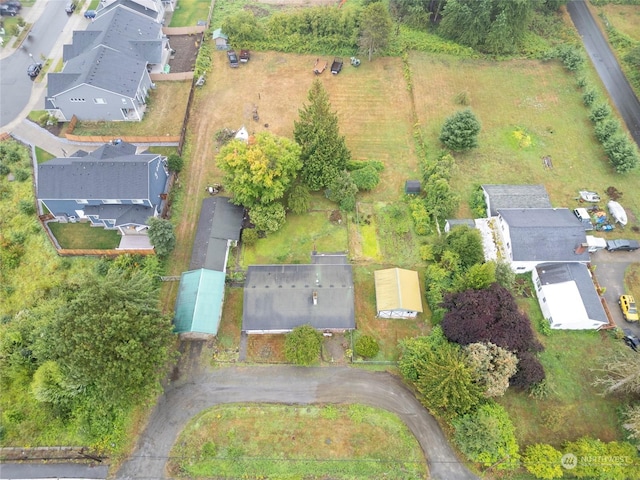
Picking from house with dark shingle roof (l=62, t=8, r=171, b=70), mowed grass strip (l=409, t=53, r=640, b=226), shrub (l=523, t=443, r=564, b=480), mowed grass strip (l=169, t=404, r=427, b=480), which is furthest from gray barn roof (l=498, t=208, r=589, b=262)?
house with dark shingle roof (l=62, t=8, r=171, b=70)

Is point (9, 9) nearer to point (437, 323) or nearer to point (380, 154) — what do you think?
point (380, 154)

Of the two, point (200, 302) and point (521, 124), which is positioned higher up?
point (521, 124)

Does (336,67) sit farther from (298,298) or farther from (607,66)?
(607,66)

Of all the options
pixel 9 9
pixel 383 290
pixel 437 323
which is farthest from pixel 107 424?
pixel 9 9

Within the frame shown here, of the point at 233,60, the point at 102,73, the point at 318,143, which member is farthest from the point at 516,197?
the point at 102,73

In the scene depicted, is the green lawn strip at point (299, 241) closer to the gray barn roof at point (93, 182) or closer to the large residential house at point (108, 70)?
the gray barn roof at point (93, 182)

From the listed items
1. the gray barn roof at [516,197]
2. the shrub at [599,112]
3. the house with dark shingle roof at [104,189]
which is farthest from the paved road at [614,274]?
the house with dark shingle roof at [104,189]
